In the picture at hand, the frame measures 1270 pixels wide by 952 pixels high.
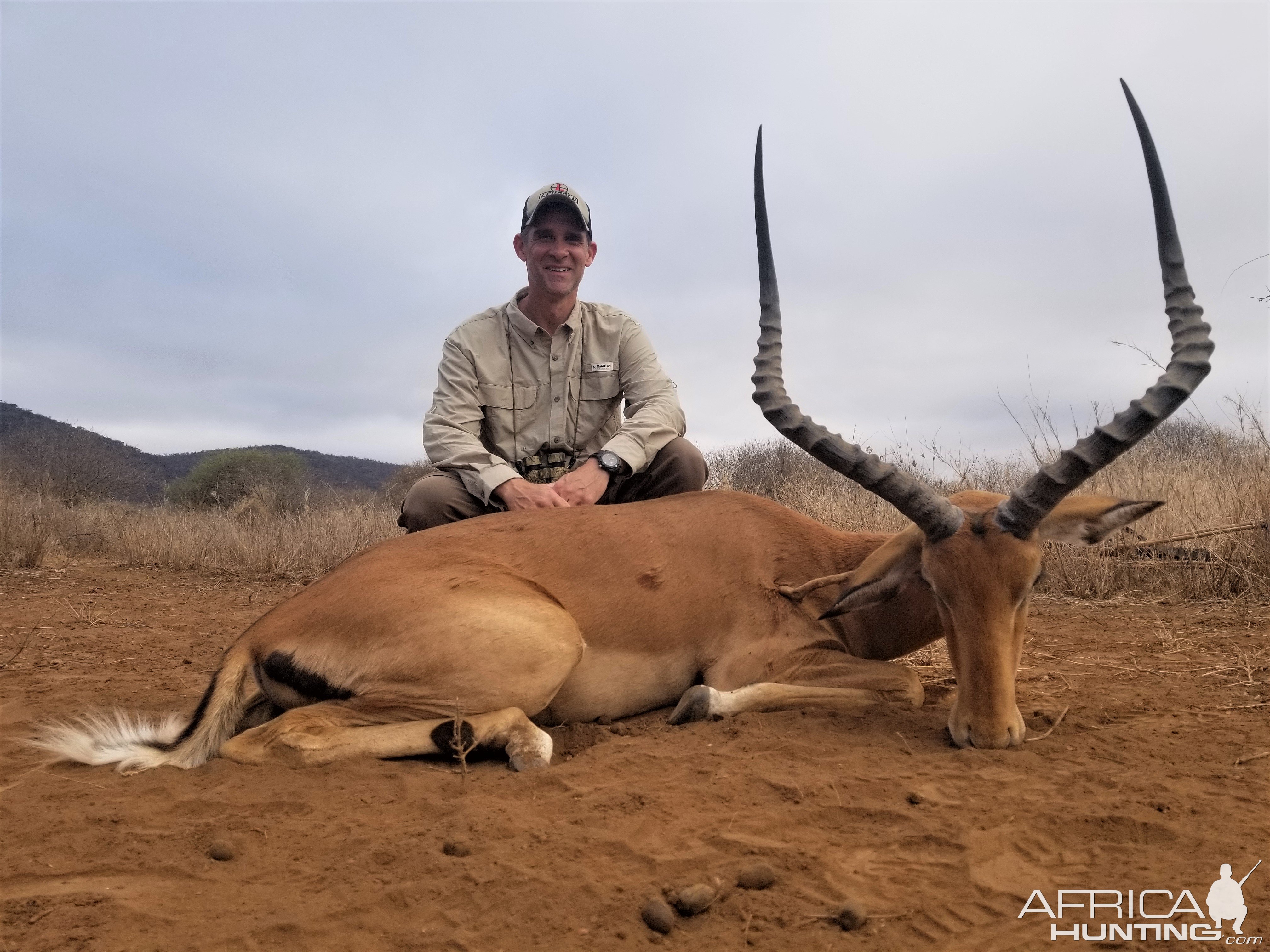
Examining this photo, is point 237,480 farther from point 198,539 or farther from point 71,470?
point 198,539

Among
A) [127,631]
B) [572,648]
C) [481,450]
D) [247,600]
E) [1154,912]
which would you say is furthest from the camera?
[247,600]

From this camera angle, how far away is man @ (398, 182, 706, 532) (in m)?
6.39

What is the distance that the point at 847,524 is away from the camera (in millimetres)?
10438

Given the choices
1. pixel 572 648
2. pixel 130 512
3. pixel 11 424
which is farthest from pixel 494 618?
pixel 11 424

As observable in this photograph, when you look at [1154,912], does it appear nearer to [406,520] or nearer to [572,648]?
[572,648]

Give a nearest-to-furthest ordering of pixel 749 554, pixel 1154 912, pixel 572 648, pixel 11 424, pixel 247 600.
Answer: pixel 1154 912 < pixel 572 648 < pixel 749 554 < pixel 247 600 < pixel 11 424

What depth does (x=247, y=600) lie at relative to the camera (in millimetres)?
9594

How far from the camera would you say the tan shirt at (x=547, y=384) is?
6602 millimetres

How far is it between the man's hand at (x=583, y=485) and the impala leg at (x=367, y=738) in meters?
2.11

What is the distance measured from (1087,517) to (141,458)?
59.7m

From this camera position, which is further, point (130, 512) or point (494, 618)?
point (130, 512)

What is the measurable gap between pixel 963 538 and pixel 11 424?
55709 millimetres

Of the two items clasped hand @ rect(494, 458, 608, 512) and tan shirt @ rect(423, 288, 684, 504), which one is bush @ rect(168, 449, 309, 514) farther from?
clasped hand @ rect(494, 458, 608, 512)

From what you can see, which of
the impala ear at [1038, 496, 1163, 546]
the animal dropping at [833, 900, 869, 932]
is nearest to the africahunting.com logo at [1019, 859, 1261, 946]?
the animal dropping at [833, 900, 869, 932]
